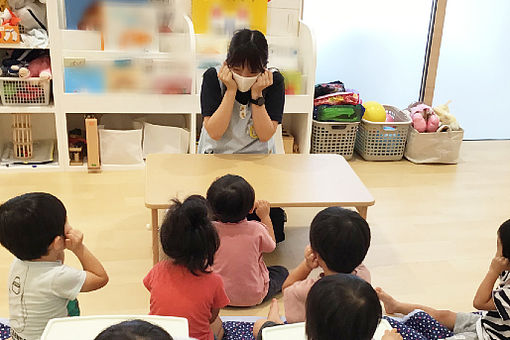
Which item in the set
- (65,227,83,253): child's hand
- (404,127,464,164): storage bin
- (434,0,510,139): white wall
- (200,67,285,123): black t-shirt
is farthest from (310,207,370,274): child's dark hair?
(434,0,510,139): white wall

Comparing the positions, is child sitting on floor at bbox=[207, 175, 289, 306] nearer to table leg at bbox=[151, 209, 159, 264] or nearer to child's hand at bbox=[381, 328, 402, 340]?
table leg at bbox=[151, 209, 159, 264]

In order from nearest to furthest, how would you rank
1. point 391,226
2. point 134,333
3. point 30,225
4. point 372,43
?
point 134,333 → point 30,225 → point 391,226 → point 372,43

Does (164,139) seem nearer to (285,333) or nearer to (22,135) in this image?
(22,135)

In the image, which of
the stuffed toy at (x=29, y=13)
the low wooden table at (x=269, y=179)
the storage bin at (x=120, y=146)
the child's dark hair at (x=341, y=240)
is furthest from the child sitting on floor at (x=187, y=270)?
the stuffed toy at (x=29, y=13)

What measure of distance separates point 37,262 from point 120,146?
2.07 metres

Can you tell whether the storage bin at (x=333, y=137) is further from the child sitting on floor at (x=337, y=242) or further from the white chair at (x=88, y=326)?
the white chair at (x=88, y=326)

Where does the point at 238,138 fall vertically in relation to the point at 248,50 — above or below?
below

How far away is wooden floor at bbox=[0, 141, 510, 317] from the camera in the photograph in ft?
8.32

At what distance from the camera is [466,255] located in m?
2.87

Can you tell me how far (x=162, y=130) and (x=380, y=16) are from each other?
1.82 meters

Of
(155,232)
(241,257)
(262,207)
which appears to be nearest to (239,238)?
(241,257)

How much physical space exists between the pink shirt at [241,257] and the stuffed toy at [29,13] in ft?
6.72

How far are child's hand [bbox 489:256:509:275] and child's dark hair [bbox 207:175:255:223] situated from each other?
837mm

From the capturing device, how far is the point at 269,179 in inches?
98.2
